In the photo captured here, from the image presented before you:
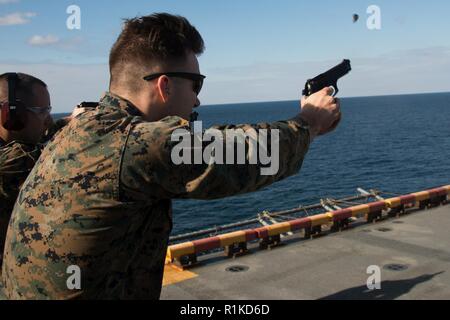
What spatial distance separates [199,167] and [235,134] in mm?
208

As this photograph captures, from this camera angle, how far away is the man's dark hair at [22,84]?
317cm

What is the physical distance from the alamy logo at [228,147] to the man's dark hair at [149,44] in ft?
1.44

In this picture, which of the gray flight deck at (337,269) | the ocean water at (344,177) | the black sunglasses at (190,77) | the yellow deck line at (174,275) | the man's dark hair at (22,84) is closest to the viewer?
the black sunglasses at (190,77)

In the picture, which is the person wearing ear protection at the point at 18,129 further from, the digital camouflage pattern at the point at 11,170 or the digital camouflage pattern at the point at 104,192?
the digital camouflage pattern at the point at 104,192

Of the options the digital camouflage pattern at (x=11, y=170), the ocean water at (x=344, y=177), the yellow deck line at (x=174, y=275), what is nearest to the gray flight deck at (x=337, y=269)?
the yellow deck line at (x=174, y=275)

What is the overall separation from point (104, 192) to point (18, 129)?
170 centimetres

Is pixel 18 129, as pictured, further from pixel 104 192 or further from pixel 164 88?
pixel 104 192

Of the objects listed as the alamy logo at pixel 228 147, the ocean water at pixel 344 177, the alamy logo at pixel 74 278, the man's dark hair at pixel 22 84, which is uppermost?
the man's dark hair at pixel 22 84

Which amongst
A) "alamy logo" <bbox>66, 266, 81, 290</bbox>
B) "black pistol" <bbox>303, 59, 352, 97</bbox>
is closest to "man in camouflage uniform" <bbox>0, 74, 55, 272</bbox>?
"alamy logo" <bbox>66, 266, 81, 290</bbox>

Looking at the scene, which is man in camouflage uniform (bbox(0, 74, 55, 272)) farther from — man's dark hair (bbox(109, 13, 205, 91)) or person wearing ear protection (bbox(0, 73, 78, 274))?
man's dark hair (bbox(109, 13, 205, 91))

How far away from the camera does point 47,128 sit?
361 cm

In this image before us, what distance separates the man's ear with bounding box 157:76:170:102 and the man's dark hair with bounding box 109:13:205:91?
2.7 inches
